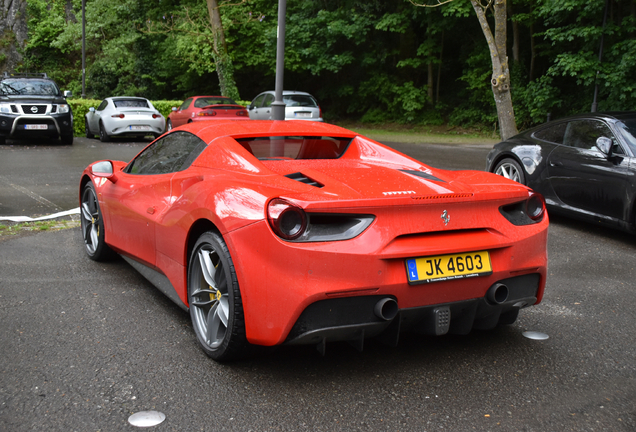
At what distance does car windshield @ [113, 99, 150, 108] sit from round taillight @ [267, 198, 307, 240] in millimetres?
17355

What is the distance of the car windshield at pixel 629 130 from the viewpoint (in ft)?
21.4

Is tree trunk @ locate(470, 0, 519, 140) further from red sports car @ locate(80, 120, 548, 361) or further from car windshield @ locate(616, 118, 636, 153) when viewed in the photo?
red sports car @ locate(80, 120, 548, 361)

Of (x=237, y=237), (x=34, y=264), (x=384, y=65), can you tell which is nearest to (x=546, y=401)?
(x=237, y=237)

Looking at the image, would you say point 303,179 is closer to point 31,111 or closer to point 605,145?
point 605,145

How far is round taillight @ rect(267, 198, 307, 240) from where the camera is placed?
2.87 metres

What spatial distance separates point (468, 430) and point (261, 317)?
1.05m

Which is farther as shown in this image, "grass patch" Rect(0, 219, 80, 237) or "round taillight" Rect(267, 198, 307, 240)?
"grass patch" Rect(0, 219, 80, 237)

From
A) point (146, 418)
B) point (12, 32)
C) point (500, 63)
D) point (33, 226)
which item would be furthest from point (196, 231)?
point (12, 32)

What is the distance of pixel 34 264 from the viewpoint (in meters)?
5.27

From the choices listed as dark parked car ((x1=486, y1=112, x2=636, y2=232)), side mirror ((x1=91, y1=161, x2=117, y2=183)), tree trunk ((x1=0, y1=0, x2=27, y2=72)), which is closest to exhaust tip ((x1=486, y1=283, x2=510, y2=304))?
side mirror ((x1=91, y1=161, x2=117, y2=183))

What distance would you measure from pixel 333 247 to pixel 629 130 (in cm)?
510

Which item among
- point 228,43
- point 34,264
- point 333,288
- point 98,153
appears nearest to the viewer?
point 333,288

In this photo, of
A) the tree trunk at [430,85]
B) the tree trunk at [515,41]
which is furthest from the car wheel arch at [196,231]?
the tree trunk at [430,85]

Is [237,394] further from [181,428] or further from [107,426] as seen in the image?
[107,426]
